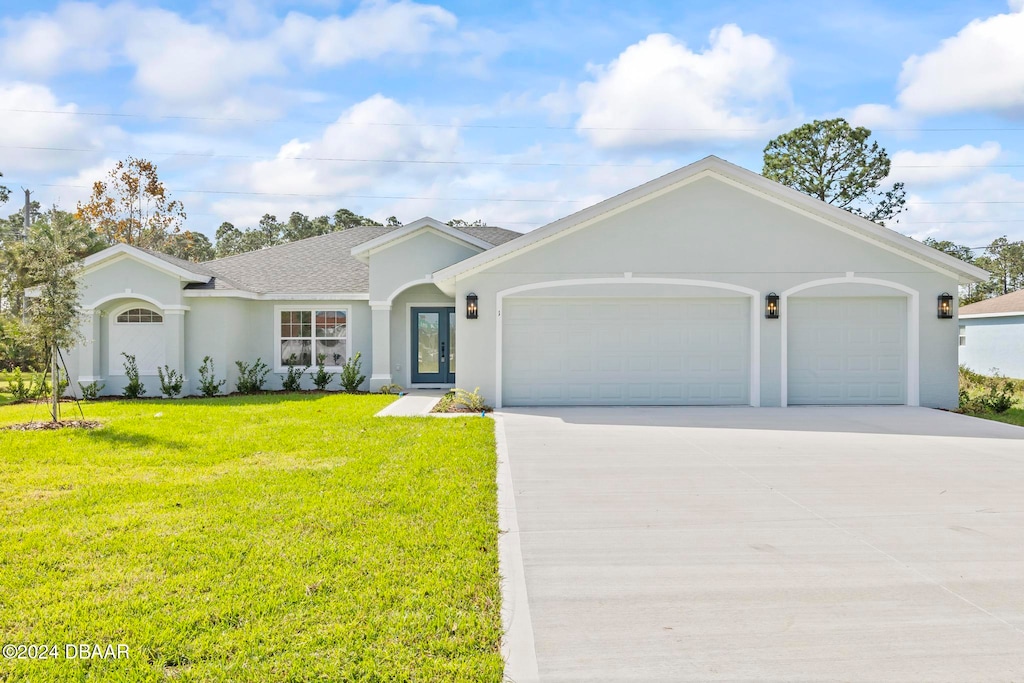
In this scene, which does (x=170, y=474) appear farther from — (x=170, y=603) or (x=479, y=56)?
(x=479, y=56)

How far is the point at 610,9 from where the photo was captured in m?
13.3

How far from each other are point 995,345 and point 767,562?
24643 millimetres

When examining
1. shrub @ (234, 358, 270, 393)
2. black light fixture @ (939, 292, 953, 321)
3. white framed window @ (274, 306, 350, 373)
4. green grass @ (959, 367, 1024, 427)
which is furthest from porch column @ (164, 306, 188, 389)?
green grass @ (959, 367, 1024, 427)

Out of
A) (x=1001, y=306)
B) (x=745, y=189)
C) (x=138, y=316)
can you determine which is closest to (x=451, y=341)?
(x=138, y=316)

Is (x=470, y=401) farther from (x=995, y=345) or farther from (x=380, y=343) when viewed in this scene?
(x=995, y=345)

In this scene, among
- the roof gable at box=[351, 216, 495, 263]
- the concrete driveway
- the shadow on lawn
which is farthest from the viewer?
the roof gable at box=[351, 216, 495, 263]

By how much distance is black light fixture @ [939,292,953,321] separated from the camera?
492 inches

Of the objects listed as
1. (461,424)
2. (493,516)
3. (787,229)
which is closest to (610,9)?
(787,229)

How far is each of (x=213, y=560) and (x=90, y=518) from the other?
1.87m

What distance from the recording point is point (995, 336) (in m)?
23.3

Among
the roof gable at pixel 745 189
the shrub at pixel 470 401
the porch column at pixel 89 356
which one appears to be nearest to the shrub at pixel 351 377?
the shrub at pixel 470 401

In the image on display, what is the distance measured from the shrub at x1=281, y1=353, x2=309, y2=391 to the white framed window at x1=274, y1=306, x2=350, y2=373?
18 cm

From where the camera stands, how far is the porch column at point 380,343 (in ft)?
53.8

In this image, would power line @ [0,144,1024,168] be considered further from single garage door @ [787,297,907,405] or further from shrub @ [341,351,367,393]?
shrub @ [341,351,367,393]
